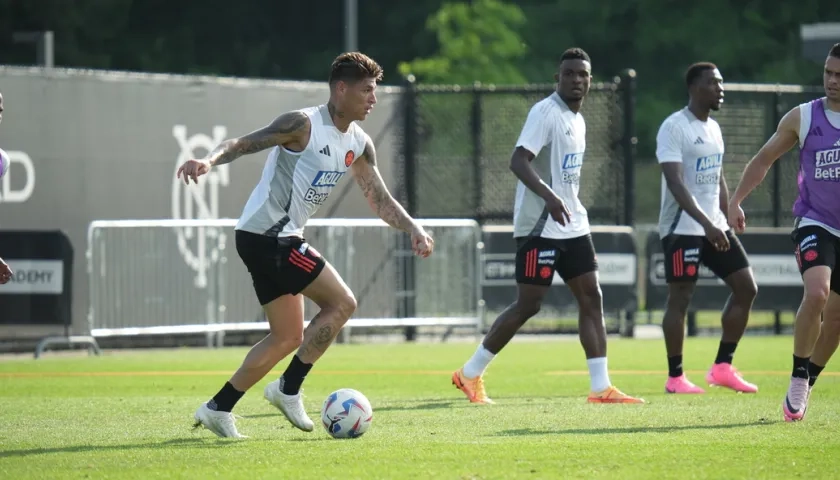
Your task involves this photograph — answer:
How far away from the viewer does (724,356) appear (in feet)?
41.8

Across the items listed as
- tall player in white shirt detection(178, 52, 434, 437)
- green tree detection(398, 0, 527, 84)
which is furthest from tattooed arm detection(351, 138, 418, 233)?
green tree detection(398, 0, 527, 84)

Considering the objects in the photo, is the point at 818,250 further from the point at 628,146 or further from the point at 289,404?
the point at 628,146

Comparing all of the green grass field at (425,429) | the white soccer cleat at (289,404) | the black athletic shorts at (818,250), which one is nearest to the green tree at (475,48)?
the green grass field at (425,429)

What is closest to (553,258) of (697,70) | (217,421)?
(697,70)

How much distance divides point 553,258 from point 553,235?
17cm

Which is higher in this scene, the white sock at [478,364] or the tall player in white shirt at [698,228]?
the tall player in white shirt at [698,228]

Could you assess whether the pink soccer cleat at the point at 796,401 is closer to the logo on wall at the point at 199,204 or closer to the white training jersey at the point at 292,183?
the white training jersey at the point at 292,183

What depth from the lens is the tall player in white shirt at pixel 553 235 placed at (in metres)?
11.6

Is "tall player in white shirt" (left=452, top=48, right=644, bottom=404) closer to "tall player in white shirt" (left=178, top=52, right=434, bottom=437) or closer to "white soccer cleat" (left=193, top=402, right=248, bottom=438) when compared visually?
"tall player in white shirt" (left=178, top=52, right=434, bottom=437)

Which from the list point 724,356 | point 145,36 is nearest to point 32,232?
point 724,356

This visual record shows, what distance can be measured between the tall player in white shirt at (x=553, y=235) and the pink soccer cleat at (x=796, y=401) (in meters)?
1.98

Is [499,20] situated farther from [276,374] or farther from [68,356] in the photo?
[276,374]

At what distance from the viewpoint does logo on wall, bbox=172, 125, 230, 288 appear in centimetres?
1927

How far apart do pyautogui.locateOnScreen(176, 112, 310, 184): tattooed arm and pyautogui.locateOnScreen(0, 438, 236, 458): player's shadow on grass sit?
145cm
